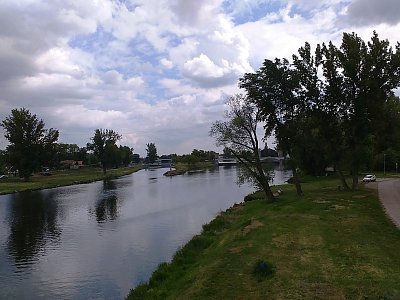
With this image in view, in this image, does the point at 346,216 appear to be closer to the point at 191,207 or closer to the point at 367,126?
the point at 367,126

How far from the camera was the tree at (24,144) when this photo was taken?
10819cm

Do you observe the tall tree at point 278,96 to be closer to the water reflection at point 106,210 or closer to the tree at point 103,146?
the water reflection at point 106,210

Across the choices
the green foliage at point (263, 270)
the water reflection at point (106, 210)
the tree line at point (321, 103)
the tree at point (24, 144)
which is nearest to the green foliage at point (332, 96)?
the tree line at point (321, 103)

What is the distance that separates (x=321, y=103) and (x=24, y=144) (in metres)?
87.6

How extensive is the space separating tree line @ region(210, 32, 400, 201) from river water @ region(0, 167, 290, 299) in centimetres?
994

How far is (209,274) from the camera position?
17375 millimetres

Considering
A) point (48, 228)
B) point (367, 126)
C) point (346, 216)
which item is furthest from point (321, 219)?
point (48, 228)

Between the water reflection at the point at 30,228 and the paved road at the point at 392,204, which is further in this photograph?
the water reflection at the point at 30,228

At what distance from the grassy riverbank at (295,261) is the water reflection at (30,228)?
12.8 m

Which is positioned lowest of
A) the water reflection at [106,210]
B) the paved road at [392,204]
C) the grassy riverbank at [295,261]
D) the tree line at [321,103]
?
the water reflection at [106,210]

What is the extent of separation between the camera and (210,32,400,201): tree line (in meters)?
41.0

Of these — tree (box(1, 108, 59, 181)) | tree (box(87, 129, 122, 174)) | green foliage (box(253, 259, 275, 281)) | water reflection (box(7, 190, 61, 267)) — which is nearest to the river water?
water reflection (box(7, 190, 61, 267))

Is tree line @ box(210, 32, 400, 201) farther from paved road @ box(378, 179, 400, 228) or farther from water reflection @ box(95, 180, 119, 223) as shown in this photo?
water reflection @ box(95, 180, 119, 223)

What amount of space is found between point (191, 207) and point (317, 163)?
34497mm
